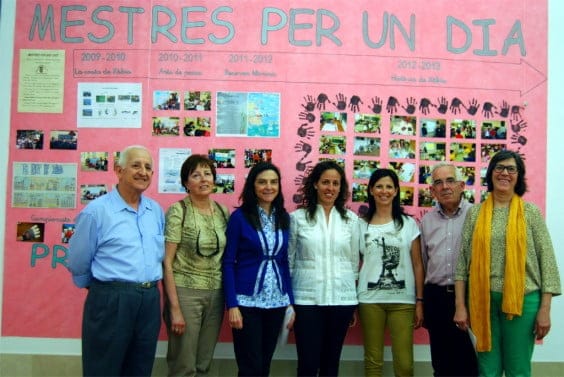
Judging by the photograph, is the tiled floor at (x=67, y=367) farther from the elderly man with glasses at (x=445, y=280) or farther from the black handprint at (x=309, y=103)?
the black handprint at (x=309, y=103)

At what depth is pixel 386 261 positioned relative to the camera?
10.2 feet

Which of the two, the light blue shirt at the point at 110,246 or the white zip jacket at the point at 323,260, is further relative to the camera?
the white zip jacket at the point at 323,260

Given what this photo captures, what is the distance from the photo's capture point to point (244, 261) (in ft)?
9.77

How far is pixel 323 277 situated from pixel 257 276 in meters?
0.42

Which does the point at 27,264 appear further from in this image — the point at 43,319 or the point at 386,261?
the point at 386,261

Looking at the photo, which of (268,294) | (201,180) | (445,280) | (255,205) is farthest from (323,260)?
(201,180)

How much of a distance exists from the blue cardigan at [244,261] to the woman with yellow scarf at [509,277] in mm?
1108

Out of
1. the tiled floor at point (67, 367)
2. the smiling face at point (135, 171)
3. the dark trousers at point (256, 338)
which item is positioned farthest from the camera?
the tiled floor at point (67, 367)

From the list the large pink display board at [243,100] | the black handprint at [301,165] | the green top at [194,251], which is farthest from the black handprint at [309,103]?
the green top at [194,251]

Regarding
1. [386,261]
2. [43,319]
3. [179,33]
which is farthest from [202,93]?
[43,319]

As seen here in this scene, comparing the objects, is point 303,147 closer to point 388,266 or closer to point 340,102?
point 340,102

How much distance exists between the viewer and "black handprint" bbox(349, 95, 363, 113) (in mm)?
3689

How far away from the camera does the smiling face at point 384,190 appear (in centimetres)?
318

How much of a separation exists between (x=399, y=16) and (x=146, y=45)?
1.95 m
